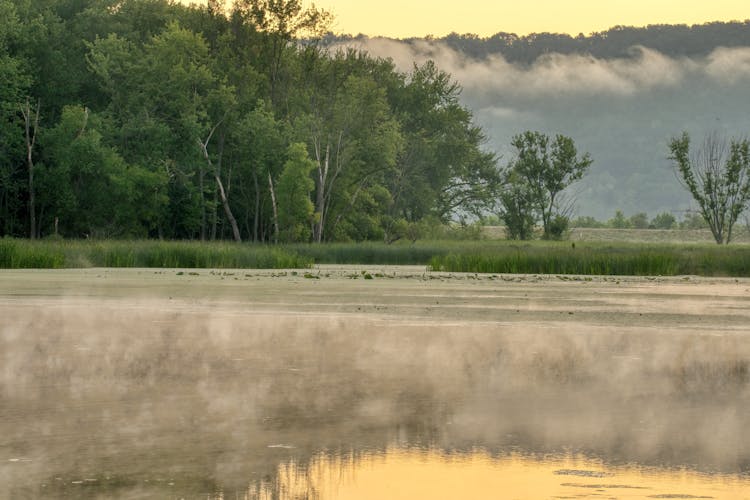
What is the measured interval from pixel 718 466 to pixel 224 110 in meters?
68.8

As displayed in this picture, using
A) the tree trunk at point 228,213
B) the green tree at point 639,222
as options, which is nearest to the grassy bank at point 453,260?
the tree trunk at point 228,213

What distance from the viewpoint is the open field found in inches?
299

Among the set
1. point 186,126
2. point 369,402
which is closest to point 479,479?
point 369,402

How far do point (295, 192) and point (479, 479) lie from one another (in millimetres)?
64386

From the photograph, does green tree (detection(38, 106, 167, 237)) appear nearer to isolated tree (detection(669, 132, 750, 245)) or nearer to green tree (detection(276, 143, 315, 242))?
green tree (detection(276, 143, 315, 242))

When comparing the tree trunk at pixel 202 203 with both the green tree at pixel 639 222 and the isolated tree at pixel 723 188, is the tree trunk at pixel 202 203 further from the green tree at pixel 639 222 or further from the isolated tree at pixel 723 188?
the green tree at pixel 639 222

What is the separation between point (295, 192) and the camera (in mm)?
71562

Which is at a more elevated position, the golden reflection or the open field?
the open field

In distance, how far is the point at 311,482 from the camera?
7.42 m

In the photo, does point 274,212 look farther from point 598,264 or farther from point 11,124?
point 598,264

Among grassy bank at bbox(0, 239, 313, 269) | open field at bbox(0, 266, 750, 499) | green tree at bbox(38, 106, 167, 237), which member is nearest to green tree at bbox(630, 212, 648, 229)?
green tree at bbox(38, 106, 167, 237)

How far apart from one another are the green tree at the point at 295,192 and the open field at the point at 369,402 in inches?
1937

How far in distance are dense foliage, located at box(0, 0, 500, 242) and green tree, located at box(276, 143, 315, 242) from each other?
4.1 inches

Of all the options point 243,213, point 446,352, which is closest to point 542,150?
point 243,213
